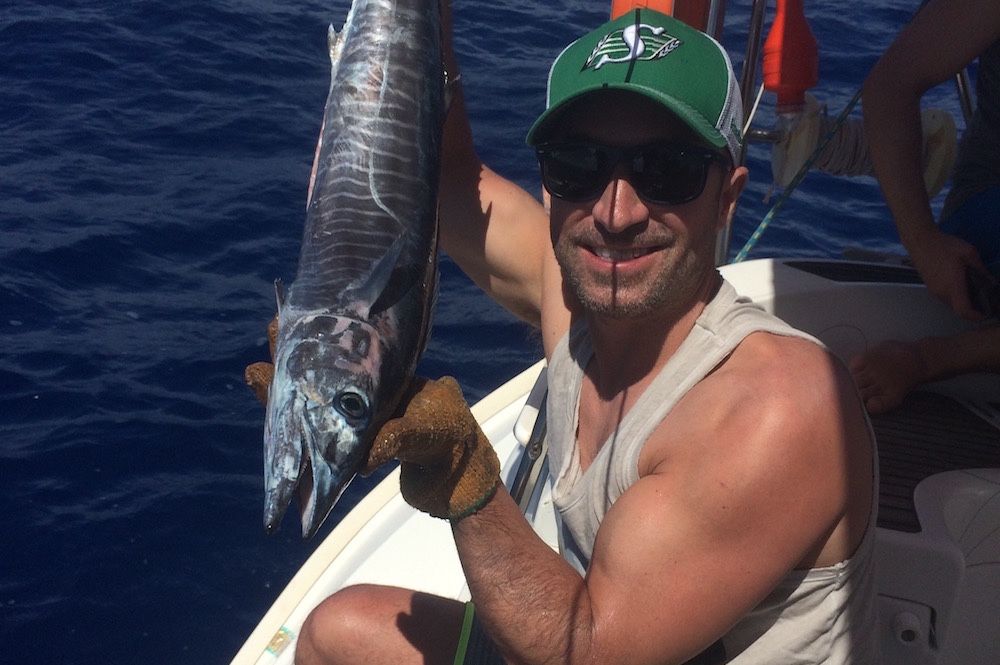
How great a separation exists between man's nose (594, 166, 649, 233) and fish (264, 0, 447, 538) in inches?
11.5

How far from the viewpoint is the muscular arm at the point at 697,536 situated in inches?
63.8

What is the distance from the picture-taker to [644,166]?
1.79 meters

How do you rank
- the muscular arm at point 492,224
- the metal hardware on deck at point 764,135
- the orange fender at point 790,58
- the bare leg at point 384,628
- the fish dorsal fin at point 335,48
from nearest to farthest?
the fish dorsal fin at point 335,48
the bare leg at point 384,628
the muscular arm at point 492,224
the metal hardware on deck at point 764,135
the orange fender at point 790,58

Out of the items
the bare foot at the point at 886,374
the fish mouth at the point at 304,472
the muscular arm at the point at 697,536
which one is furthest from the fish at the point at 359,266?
the bare foot at the point at 886,374

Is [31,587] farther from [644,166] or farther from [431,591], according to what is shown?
[644,166]

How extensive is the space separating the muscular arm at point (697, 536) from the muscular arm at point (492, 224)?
81cm

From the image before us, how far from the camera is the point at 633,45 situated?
6.06 feet

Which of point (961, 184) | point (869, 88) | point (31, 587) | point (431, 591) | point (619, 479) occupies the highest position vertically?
point (869, 88)

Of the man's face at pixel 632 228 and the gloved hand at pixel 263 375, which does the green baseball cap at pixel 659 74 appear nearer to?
the man's face at pixel 632 228

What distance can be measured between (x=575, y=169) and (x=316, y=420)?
2.19ft

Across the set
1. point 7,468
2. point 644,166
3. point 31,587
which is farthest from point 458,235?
point 7,468

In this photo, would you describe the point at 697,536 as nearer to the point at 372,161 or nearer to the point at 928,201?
the point at 372,161

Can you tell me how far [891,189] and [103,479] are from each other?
289 cm

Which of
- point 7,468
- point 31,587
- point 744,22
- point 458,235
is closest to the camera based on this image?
point 458,235
